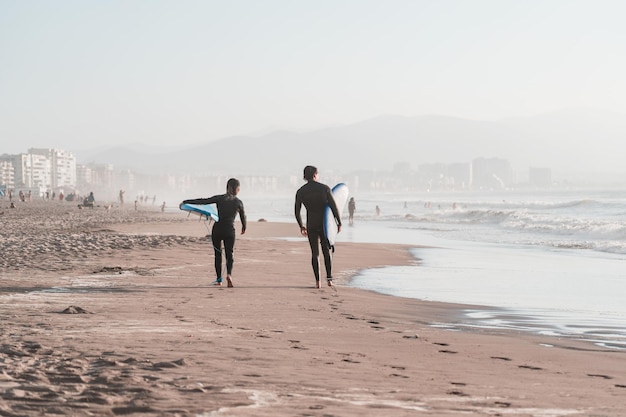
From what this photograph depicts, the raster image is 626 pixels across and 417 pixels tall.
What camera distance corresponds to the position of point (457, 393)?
16.0ft

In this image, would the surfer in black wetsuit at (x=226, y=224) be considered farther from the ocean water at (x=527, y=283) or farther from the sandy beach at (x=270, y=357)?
the ocean water at (x=527, y=283)

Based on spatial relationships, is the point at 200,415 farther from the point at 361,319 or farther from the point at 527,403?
the point at 361,319

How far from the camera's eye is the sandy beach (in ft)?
14.7

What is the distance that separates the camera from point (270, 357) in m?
5.96

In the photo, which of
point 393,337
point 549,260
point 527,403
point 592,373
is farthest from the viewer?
point 549,260

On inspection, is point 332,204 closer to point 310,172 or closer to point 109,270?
point 310,172

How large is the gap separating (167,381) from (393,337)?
3003mm

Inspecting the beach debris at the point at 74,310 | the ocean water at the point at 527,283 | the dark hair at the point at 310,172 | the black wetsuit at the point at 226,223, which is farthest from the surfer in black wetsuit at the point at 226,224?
the beach debris at the point at 74,310

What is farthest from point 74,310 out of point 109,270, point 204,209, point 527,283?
point 527,283

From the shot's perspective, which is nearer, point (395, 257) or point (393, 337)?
point (393, 337)

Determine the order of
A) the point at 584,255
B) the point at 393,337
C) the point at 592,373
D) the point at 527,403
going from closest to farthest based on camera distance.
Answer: the point at 527,403 → the point at 592,373 → the point at 393,337 → the point at 584,255

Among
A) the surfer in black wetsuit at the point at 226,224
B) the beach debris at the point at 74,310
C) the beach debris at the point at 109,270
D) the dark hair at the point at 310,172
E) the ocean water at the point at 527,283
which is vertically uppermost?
the dark hair at the point at 310,172

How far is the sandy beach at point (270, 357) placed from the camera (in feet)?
14.7

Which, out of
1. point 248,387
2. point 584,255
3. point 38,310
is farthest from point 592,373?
point 584,255
